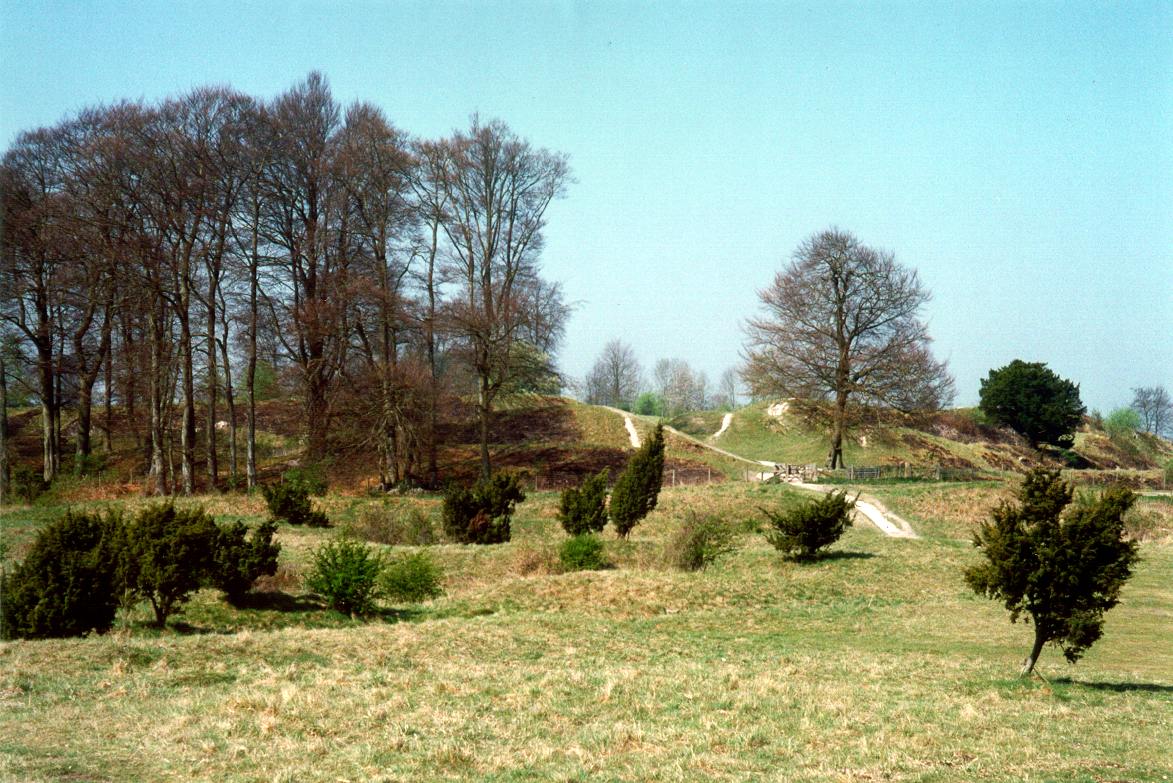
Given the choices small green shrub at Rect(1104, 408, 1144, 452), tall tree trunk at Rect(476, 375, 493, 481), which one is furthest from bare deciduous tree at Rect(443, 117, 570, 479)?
small green shrub at Rect(1104, 408, 1144, 452)

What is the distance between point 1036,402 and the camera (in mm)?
63562

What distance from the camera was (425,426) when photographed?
42062mm

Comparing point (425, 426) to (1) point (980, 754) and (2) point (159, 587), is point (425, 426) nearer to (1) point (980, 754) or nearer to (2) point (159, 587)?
(2) point (159, 587)

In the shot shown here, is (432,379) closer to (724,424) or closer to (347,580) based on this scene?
(347,580)

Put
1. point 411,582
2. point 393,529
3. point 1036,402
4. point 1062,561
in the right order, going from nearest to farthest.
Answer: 1. point 1062,561
2. point 411,582
3. point 393,529
4. point 1036,402

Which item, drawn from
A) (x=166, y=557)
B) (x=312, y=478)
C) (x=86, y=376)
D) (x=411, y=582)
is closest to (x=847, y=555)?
(x=411, y=582)

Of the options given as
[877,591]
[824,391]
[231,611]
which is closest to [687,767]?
[231,611]

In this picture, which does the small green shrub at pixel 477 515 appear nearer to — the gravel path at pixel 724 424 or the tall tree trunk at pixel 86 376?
the tall tree trunk at pixel 86 376

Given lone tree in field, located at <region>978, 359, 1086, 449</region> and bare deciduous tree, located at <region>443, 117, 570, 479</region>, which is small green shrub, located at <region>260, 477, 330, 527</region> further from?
lone tree in field, located at <region>978, 359, 1086, 449</region>

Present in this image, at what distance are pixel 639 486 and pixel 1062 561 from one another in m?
16.1

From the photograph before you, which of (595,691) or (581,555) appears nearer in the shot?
(595,691)

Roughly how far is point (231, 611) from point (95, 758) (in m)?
9.08

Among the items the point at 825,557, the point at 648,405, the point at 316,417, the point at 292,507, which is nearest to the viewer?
the point at 825,557

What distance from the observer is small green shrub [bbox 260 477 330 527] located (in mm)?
28297
